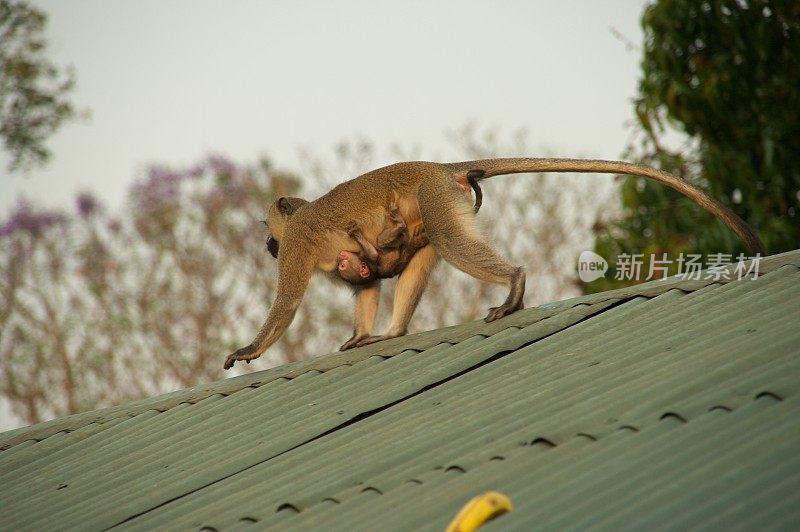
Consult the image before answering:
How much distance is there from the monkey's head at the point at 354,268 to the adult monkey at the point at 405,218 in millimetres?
46

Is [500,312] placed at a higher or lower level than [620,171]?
lower

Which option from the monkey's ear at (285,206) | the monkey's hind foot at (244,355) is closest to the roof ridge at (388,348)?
the monkey's hind foot at (244,355)

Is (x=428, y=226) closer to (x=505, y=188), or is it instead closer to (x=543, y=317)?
(x=543, y=317)

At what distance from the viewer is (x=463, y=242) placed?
6.85 m

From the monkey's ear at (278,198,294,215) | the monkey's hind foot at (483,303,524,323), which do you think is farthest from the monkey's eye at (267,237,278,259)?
the monkey's hind foot at (483,303,524,323)

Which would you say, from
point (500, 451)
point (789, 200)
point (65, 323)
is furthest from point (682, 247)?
point (65, 323)

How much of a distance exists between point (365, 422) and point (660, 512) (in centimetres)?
227

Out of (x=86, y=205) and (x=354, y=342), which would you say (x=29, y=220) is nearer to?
(x=86, y=205)

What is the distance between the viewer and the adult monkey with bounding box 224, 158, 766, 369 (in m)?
6.83

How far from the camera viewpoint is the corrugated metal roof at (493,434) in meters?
3.40

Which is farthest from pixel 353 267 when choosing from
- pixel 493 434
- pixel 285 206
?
pixel 493 434
